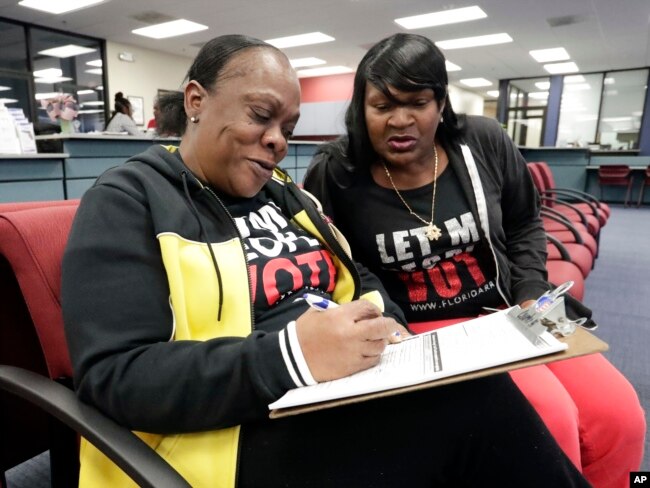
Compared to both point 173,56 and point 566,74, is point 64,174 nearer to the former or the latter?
point 173,56

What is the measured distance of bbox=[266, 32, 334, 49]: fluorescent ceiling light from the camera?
24.9 feet

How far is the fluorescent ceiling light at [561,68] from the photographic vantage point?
31.4ft

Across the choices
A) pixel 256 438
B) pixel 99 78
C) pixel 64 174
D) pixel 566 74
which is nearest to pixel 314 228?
pixel 256 438

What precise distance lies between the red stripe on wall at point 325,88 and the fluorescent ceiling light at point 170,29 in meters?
4.45

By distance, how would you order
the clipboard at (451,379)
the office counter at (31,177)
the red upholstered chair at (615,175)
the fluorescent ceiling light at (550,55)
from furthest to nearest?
the fluorescent ceiling light at (550,55) < the red upholstered chair at (615,175) < the office counter at (31,177) < the clipboard at (451,379)

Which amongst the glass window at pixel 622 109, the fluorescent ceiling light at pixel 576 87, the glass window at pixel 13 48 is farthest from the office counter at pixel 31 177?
the fluorescent ceiling light at pixel 576 87

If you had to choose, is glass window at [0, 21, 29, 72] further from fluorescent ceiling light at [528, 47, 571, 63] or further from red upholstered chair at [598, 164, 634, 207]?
red upholstered chair at [598, 164, 634, 207]

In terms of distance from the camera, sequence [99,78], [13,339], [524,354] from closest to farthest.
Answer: [524,354]
[13,339]
[99,78]

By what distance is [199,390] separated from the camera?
1.97 ft

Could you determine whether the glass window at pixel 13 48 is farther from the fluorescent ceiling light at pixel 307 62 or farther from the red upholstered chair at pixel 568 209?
the red upholstered chair at pixel 568 209

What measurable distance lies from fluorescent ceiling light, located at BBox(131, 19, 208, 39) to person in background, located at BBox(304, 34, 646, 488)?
6552 millimetres

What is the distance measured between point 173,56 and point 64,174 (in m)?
6.83

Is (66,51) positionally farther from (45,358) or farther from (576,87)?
(576,87)

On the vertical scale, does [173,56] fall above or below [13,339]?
above
